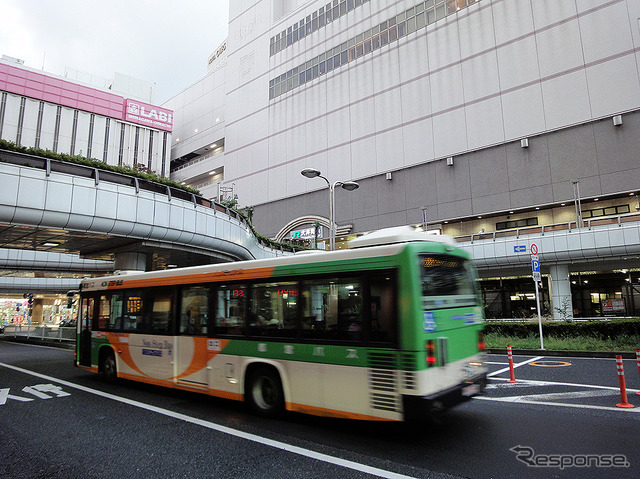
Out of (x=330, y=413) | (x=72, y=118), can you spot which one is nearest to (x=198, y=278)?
(x=330, y=413)

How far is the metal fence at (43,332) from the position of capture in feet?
80.0

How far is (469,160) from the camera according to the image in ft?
115

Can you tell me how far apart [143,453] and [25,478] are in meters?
1.30

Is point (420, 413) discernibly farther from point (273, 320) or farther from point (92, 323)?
point (92, 323)

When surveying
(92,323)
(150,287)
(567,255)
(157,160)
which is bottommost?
(92,323)

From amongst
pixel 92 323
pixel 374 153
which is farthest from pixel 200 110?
pixel 92 323

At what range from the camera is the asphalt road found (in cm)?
463

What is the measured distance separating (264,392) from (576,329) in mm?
14098

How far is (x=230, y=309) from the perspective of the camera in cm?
764

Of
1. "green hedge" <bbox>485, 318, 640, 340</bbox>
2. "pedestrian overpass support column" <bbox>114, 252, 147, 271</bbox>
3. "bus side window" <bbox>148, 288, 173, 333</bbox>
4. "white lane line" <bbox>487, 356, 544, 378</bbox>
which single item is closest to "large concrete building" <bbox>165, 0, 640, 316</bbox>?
"green hedge" <bbox>485, 318, 640, 340</bbox>

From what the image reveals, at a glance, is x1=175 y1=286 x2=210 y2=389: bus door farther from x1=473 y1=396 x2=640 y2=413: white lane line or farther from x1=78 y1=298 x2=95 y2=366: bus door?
x1=473 y1=396 x2=640 y2=413: white lane line

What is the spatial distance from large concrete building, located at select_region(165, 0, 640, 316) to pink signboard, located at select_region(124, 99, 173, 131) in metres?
16.2

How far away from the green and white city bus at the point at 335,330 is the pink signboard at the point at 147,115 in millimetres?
60150

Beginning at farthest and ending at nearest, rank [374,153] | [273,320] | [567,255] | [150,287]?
[374,153]
[567,255]
[150,287]
[273,320]
